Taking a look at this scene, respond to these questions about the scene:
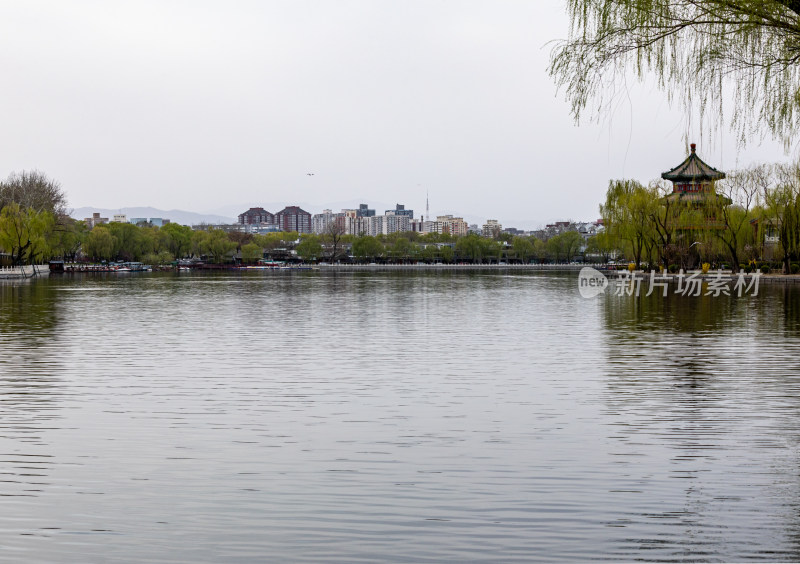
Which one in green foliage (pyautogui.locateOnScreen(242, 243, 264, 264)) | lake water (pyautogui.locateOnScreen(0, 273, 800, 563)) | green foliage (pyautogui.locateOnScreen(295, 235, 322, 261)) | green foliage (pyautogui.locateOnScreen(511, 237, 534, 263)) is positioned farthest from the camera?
green foliage (pyautogui.locateOnScreen(511, 237, 534, 263))

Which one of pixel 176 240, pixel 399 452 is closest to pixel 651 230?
pixel 399 452

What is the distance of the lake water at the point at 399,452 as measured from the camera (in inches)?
191

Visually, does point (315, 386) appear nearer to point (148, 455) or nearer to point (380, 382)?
point (380, 382)

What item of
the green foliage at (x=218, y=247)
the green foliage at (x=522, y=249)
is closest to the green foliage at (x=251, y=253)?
the green foliage at (x=218, y=247)

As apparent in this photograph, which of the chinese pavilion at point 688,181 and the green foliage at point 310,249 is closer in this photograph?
the chinese pavilion at point 688,181

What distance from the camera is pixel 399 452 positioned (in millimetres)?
7066

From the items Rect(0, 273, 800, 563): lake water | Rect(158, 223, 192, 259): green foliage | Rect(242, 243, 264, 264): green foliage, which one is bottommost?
Rect(0, 273, 800, 563): lake water

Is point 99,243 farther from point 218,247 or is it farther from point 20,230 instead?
point 218,247

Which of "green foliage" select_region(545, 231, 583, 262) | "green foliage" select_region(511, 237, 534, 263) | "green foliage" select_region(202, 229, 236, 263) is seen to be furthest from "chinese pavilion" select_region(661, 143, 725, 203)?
"green foliage" select_region(511, 237, 534, 263)

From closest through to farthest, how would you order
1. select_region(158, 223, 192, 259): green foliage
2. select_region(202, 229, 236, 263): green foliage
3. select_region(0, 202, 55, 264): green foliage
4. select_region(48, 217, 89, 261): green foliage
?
select_region(0, 202, 55, 264): green foliage
select_region(48, 217, 89, 261): green foliage
select_region(158, 223, 192, 259): green foliage
select_region(202, 229, 236, 263): green foliage

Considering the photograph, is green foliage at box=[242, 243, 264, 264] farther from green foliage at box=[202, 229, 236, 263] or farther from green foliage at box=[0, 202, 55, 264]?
green foliage at box=[0, 202, 55, 264]

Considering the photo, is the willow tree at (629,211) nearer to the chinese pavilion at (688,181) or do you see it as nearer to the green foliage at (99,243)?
the chinese pavilion at (688,181)

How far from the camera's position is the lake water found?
191 inches

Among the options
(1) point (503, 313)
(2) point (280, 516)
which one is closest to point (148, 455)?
(2) point (280, 516)
